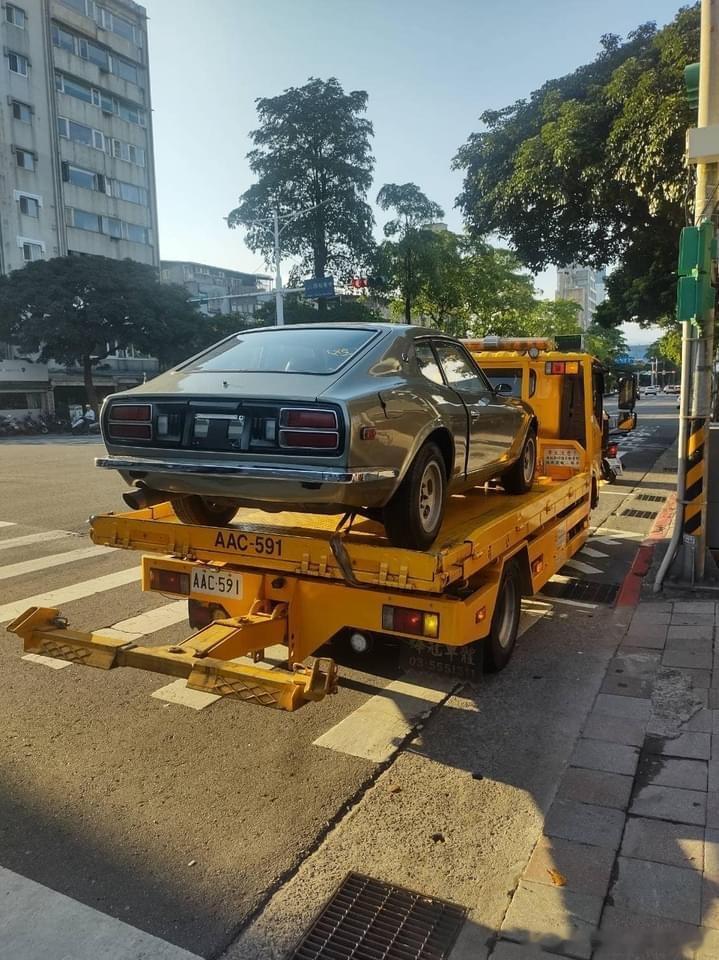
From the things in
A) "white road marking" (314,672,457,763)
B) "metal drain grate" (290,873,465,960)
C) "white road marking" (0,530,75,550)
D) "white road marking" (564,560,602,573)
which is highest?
"white road marking" (0,530,75,550)

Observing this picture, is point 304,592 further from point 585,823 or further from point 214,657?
point 585,823

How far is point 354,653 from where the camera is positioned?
493cm

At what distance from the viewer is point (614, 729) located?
14.2 feet

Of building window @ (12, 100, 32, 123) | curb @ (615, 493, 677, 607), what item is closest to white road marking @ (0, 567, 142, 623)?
curb @ (615, 493, 677, 607)

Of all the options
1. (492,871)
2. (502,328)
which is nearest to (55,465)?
(492,871)

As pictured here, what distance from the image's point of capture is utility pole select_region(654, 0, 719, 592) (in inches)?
257

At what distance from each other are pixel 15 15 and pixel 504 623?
4910 cm

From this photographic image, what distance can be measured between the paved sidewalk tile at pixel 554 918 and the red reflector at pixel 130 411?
2.93m

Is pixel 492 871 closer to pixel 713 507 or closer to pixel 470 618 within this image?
pixel 470 618

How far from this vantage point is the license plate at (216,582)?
175 inches

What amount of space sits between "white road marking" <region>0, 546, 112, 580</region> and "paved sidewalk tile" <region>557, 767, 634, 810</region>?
5692 mm

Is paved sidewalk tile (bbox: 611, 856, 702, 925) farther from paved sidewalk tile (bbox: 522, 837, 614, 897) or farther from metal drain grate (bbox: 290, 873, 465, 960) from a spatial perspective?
metal drain grate (bbox: 290, 873, 465, 960)

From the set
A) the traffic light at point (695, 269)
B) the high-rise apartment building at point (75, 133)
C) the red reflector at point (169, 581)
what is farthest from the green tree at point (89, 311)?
the red reflector at point (169, 581)

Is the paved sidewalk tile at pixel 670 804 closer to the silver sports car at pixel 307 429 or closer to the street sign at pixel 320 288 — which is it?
the silver sports car at pixel 307 429
